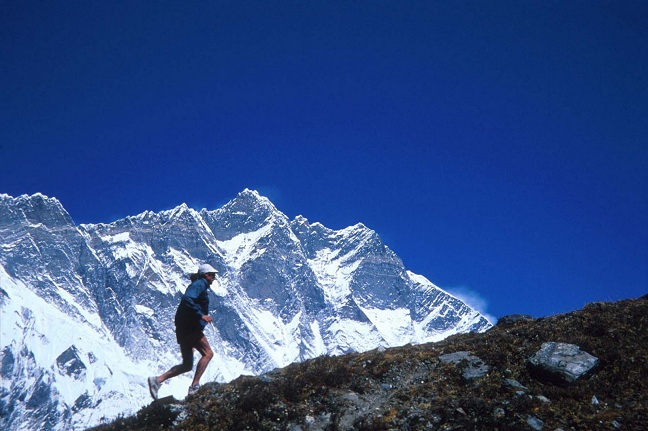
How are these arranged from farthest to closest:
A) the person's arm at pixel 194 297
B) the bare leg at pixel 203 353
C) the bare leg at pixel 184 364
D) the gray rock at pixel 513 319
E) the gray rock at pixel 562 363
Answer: the gray rock at pixel 513 319 → the bare leg at pixel 203 353 → the bare leg at pixel 184 364 → the person's arm at pixel 194 297 → the gray rock at pixel 562 363

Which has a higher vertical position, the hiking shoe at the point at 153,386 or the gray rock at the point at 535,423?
the gray rock at the point at 535,423

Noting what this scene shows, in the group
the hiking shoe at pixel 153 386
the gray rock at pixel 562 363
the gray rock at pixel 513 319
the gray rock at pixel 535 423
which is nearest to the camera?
the gray rock at pixel 535 423

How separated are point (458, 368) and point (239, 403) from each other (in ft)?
19.8

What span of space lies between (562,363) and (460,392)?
9.59 feet

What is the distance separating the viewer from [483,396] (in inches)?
463

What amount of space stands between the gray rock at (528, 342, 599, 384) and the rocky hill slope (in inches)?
1.0

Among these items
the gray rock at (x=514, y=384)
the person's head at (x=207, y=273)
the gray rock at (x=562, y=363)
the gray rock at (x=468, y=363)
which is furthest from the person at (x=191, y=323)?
the gray rock at (x=562, y=363)

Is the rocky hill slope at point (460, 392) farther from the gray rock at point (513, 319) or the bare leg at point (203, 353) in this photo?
the gray rock at point (513, 319)

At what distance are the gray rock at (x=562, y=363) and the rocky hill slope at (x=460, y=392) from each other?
1.0 inches

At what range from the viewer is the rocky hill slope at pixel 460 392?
1075 cm

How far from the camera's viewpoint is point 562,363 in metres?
12.7

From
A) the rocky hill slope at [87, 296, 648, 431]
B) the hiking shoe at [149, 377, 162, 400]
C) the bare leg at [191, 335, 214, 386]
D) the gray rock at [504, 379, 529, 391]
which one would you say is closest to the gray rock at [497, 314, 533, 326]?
the rocky hill slope at [87, 296, 648, 431]

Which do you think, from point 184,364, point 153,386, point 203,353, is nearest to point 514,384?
point 203,353

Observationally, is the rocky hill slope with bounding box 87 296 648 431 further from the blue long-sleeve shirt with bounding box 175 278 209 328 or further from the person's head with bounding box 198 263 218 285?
the person's head with bounding box 198 263 218 285
